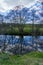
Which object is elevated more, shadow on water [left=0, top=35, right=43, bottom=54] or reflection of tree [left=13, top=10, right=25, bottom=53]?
reflection of tree [left=13, top=10, right=25, bottom=53]

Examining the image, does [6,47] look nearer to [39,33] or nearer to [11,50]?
[11,50]

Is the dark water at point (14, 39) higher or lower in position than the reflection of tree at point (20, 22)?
lower

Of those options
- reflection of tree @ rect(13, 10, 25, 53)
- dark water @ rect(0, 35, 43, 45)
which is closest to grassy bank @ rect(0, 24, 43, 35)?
reflection of tree @ rect(13, 10, 25, 53)

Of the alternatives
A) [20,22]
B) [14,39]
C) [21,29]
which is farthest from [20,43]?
[20,22]

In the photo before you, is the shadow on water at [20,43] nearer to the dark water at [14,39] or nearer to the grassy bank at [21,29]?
the dark water at [14,39]

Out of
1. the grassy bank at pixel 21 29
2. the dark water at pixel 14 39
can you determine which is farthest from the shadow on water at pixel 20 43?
the grassy bank at pixel 21 29

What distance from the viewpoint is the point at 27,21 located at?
8055 mm

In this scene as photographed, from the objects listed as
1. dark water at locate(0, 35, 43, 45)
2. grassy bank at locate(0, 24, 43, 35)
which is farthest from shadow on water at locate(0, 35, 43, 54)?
grassy bank at locate(0, 24, 43, 35)

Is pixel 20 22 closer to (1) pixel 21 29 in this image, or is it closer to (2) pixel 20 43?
(1) pixel 21 29

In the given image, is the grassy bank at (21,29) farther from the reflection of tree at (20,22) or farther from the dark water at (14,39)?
the dark water at (14,39)

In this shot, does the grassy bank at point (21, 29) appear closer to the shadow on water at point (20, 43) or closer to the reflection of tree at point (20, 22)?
the reflection of tree at point (20, 22)

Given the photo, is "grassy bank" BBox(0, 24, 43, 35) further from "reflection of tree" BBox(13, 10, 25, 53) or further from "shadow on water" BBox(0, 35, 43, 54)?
"shadow on water" BBox(0, 35, 43, 54)

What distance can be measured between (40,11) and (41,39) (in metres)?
0.90

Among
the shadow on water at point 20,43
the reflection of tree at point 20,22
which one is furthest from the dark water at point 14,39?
the reflection of tree at point 20,22
